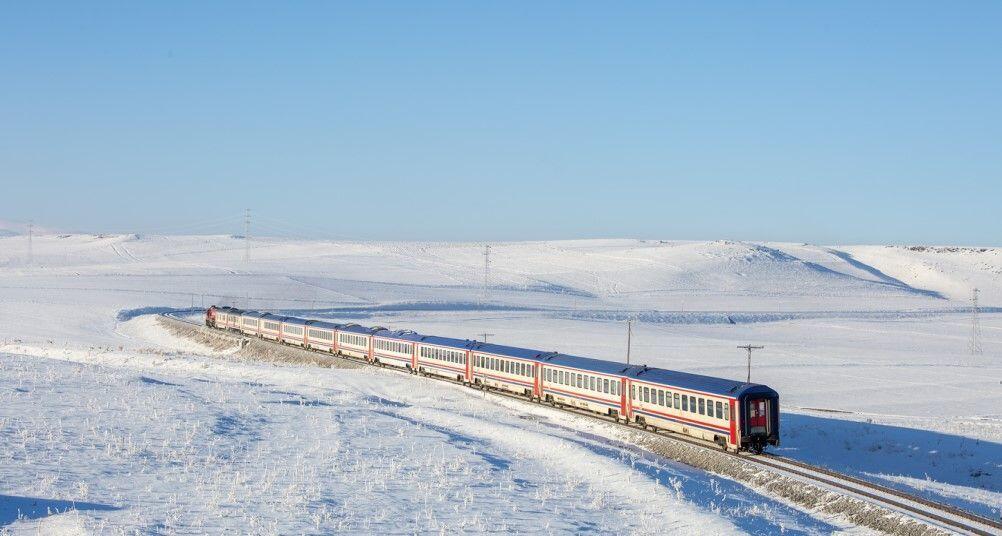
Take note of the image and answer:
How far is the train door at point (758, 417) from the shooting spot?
28297mm

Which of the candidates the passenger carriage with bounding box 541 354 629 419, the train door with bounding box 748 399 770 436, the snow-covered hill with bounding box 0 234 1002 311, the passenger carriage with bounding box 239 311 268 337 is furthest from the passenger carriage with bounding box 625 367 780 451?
the snow-covered hill with bounding box 0 234 1002 311

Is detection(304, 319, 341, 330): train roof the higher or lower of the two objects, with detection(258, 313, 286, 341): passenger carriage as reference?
higher

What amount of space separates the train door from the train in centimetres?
3

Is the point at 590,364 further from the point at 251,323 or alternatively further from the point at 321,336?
the point at 251,323

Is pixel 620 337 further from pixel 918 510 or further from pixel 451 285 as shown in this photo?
pixel 918 510

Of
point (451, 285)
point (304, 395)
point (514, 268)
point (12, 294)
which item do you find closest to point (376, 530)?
point (304, 395)

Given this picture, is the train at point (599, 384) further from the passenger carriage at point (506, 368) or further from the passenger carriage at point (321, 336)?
the passenger carriage at point (321, 336)

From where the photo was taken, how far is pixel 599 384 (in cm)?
3509

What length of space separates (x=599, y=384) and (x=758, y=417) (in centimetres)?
783

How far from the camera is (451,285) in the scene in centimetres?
14412

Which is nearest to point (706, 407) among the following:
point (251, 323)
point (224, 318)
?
point (251, 323)

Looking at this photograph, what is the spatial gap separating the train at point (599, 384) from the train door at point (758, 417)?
0.10 ft

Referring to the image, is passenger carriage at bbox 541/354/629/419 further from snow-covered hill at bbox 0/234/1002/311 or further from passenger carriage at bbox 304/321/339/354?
snow-covered hill at bbox 0/234/1002/311

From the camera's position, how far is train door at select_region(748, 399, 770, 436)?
28.3 metres
